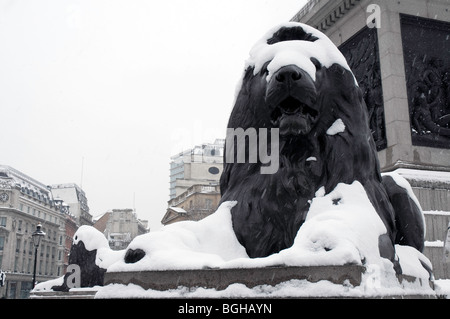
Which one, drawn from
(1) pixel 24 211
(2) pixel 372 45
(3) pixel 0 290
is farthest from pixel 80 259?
(1) pixel 24 211

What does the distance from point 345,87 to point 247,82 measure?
0.67 meters

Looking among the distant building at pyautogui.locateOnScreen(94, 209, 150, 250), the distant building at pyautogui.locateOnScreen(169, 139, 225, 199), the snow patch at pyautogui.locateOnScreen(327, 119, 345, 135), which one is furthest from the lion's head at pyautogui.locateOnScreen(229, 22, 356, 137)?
the distant building at pyautogui.locateOnScreen(94, 209, 150, 250)

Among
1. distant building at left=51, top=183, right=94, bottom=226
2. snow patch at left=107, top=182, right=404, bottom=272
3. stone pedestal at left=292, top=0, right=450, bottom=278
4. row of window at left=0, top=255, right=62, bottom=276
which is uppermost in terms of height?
distant building at left=51, top=183, right=94, bottom=226

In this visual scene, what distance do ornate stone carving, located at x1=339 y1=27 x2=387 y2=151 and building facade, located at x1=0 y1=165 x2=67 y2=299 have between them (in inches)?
2138

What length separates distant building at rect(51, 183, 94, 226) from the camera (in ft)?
282

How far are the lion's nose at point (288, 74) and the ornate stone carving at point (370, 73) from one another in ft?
16.6

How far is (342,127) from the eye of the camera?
10.2 feet

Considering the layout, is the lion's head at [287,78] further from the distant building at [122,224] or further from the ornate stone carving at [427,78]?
the distant building at [122,224]

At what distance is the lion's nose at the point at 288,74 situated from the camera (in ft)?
9.09

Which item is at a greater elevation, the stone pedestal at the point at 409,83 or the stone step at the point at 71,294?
the stone pedestal at the point at 409,83

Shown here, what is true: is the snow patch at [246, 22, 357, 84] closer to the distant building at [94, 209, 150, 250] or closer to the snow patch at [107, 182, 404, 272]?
the snow patch at [107, 182, 404, 272]

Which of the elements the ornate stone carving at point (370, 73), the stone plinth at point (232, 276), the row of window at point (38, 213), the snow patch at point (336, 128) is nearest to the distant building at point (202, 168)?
the row of window at point (38, 213)

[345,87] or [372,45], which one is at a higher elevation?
[372,45]
